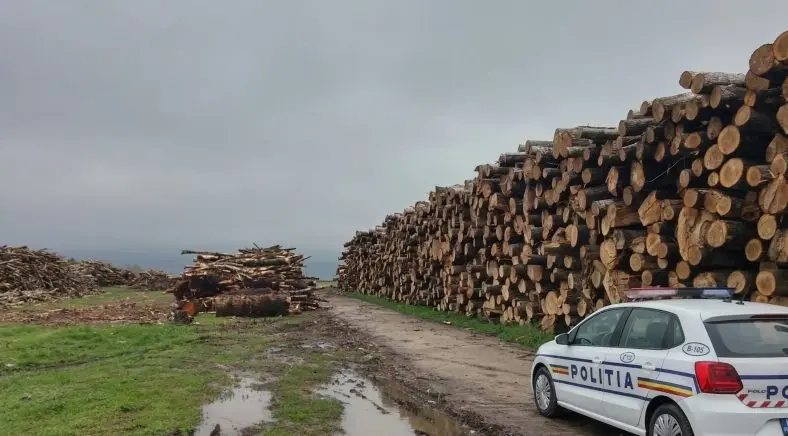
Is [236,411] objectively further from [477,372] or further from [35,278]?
[35,278]

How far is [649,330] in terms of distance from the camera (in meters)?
5.94

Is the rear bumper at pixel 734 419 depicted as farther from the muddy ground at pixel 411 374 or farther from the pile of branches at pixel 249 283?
the pile of branches at pixel 249 283

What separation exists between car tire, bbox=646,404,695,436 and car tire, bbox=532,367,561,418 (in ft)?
5.98

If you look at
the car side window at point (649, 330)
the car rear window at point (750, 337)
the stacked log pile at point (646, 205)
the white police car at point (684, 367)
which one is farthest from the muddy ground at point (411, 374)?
the car rear window at point (750, 337)

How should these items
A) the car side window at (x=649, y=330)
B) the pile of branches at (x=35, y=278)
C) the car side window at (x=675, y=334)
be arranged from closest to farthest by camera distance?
the car side window at (x=675, y=334) → the car side window at (x=649, y=330) → the pile of branches at (x=35, y=278)

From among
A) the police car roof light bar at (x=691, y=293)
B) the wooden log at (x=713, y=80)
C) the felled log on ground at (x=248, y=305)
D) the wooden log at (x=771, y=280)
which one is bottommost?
the felled log on ground at (x=248, y=305)

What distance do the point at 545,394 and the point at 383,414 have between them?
208 centimetres

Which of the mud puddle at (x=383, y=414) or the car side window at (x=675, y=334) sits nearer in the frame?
the car side window at (x=675, y=334)

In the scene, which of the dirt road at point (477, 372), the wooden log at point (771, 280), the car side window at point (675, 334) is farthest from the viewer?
the wooden log at point (771, 280)

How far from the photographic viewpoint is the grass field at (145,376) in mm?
7012

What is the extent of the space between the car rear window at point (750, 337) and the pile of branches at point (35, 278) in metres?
26.6

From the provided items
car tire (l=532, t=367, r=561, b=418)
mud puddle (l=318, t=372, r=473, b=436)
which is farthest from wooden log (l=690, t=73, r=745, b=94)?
mud puddle (l=318, t=372, r=473, b=436)

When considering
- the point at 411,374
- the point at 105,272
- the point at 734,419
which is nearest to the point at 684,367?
the point at 734,419

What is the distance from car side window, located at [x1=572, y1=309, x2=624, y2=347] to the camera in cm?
655
